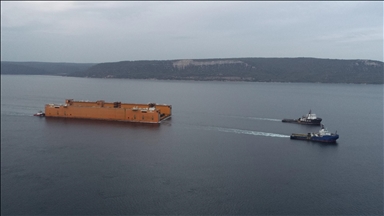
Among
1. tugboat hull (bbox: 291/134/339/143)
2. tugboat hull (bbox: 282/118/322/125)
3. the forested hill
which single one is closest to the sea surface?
tugboat hull (bbox: 291/134/339/143)

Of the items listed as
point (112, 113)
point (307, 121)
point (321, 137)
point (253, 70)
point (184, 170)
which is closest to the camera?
point (184, 170)

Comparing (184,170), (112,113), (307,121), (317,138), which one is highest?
(112,113)

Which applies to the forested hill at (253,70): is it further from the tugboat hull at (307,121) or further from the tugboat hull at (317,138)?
the tugboat hull at (317,138)

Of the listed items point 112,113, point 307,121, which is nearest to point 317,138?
point 307,121

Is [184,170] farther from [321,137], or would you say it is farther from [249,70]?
[249,70]

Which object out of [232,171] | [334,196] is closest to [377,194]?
[334,196]

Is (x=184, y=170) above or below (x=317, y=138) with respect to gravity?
below

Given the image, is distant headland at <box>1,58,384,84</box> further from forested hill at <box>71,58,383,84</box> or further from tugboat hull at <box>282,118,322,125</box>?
tugboat hull at <box>282,118,322,125</box>

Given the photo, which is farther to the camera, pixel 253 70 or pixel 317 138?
pixel 253 70
